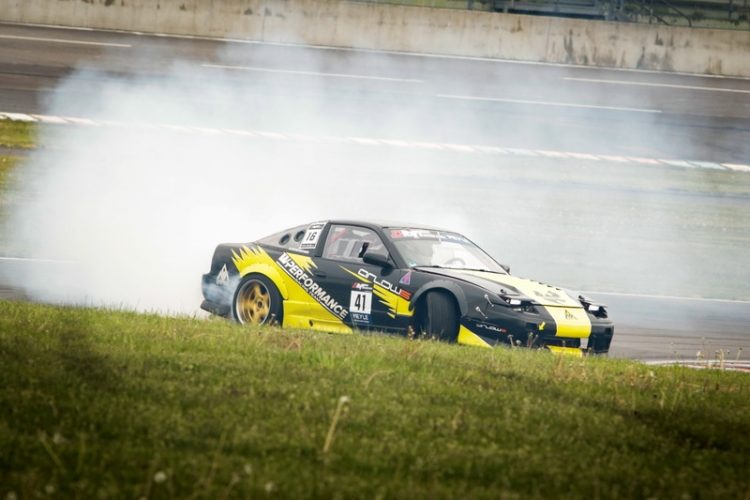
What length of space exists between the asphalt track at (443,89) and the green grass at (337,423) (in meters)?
14.1

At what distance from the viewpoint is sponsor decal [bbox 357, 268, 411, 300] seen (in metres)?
9.82

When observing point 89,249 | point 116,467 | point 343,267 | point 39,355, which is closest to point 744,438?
point 116,467

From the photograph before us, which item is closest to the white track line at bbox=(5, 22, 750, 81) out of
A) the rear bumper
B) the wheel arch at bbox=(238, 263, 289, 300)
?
the rear bumper

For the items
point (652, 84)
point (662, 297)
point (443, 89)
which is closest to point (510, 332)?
point (662, 297)

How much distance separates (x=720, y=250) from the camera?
690 inches

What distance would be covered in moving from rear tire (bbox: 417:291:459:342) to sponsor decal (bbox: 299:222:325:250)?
4.67ft

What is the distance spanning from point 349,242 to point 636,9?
1776 centimetres

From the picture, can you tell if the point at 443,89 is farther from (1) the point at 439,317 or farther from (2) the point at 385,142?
→ (1) the point at 439,317

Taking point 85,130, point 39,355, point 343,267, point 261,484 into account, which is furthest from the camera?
point 85,130

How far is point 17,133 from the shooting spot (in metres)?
20.2

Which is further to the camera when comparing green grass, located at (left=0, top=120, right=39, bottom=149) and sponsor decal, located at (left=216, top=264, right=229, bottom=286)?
green grass, located at (left=0, top=120, right=39, bottom=149)

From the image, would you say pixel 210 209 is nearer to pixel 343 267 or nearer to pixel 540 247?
pixel 540 247

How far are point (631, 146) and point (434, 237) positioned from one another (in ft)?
39.3

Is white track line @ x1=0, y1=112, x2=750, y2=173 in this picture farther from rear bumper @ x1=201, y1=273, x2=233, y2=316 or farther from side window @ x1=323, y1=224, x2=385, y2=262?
side window @ x1=323, y1=224, x2=385, y2=262
